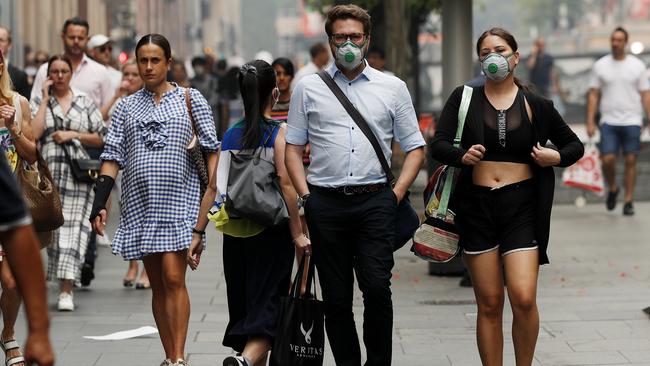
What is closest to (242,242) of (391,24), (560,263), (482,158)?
(482,158)

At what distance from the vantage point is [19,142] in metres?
7.60

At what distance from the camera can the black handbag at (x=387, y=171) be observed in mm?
6891

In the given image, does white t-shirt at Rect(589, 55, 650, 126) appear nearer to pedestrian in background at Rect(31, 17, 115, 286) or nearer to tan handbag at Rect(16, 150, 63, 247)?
pedestrian in background at Rect(31, 17, 115, 286)

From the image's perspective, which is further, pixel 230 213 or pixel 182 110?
pixel 182 110

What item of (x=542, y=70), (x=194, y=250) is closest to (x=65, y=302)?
(x=194, y=250)

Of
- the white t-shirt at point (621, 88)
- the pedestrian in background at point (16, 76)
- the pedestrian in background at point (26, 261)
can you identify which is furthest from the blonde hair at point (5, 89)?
the white t-shirt at point (621, 88)

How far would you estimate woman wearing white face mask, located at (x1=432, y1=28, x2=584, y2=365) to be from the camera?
672 cm

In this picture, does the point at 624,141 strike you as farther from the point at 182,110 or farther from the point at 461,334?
the point at 182,110

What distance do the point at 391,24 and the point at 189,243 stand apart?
11031 mm

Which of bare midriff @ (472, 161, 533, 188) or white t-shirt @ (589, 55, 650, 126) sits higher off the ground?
bare midriff @ (472, 161, 533, 188)

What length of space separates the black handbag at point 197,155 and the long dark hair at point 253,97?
1.64 ft

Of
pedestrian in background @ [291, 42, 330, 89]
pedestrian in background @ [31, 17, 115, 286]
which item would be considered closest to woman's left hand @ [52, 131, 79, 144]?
pedestrian in background @ [31, 17, 115, 286]

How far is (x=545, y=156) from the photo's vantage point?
666cm

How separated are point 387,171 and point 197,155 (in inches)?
43.4
